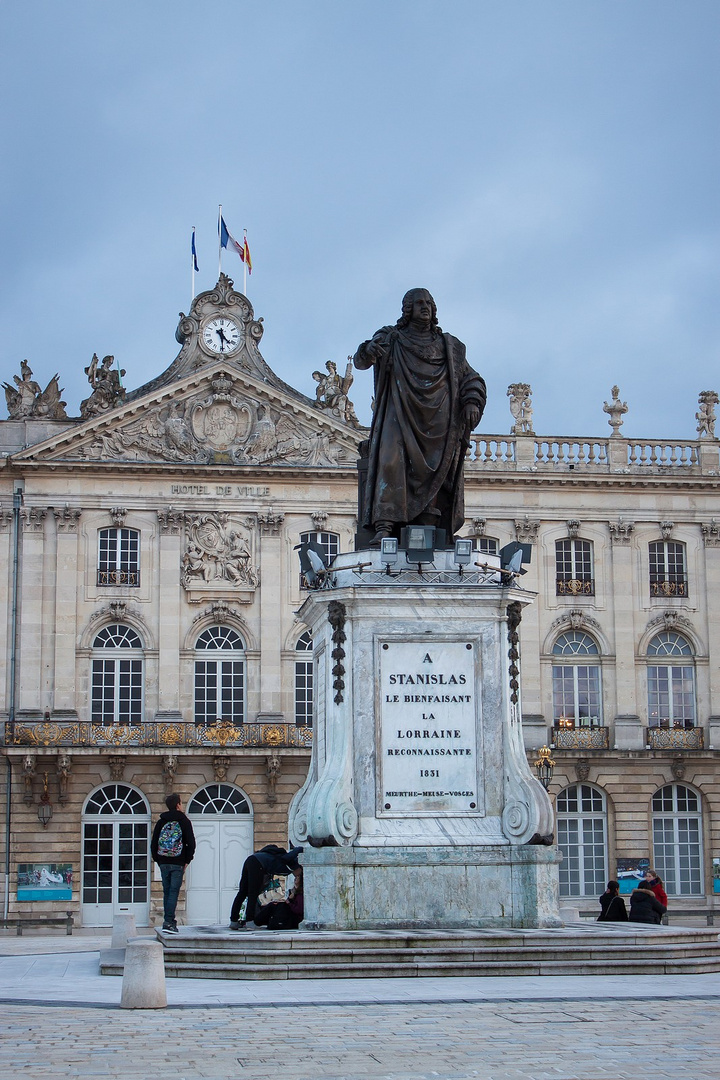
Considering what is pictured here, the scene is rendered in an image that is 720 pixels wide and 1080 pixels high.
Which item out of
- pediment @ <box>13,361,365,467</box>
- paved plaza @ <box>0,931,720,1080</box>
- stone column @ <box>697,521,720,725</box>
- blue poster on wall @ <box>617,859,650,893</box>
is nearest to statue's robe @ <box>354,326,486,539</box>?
paved plaza @ <box>0,931,720,1080</box>

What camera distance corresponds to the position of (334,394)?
1556 inches

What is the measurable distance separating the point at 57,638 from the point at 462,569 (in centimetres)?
2552

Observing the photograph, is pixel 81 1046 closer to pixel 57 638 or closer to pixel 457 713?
pixel 457 713

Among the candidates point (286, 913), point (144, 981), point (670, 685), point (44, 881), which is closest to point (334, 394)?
point (670, 685)

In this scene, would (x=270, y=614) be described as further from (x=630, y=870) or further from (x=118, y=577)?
(x=630, y=870)

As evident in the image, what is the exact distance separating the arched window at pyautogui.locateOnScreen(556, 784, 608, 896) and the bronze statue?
85.8 ft

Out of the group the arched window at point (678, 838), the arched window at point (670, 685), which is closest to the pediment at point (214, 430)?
the arched window at point (670, 685)

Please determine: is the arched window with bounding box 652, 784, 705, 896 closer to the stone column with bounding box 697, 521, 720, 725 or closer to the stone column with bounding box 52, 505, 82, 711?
the stone column with bounding box 697, 521, 720, 725

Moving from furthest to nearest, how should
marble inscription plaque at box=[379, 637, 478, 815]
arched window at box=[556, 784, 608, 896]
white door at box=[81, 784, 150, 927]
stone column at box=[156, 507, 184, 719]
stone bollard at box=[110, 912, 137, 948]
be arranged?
1. arched window at box=[556, 784, 608, 896]
2. stone column at box=[156, 507, 184, 719]
3. white door at box=[81, 784, 150, 927]
4. stone bollard at box=[110, 912, 137, 948]
5. marble inscription plaque at box=[379, 637, 478, 815]

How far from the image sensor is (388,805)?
12117 mm

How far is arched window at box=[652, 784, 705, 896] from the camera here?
38.9 meters

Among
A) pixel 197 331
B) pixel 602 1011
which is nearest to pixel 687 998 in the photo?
pixel 602 1011

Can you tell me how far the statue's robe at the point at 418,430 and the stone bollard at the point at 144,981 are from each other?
13.6ft

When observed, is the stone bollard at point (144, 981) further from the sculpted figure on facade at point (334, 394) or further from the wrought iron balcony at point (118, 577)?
the sculpted figure on facade at point (334, 394)
